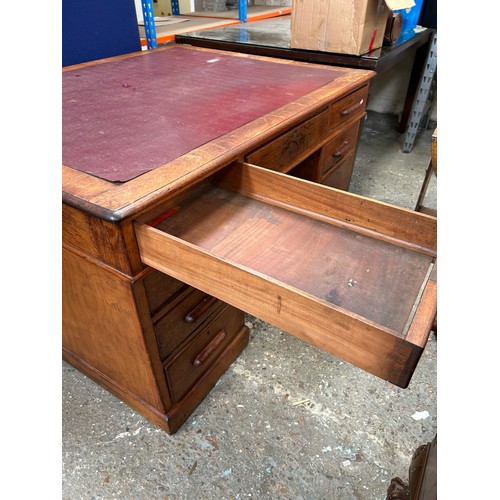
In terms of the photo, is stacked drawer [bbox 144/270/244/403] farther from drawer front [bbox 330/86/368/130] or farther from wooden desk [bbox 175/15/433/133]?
wooden desk [bbox 175/15/433/133]

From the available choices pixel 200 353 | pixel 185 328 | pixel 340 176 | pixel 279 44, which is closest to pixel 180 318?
pixel 185 328

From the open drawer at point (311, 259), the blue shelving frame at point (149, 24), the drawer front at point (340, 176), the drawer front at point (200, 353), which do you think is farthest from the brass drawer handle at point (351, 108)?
the blue shelving frame at point (149, 24)

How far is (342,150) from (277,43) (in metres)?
0.60

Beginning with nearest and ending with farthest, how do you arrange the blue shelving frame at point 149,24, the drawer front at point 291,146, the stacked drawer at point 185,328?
the stacked drawer at point 185,328 → the drawer front at point 291,146 → the blue shelving frame at point 149,24

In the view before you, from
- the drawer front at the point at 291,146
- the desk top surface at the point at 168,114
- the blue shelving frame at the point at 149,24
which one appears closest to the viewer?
the desk top surface at the point at 168,114

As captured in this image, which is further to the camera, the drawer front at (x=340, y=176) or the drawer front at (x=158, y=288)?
the drawer front at (x=340, y=176)

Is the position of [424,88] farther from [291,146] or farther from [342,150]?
[291,146]

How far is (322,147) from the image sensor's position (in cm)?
130

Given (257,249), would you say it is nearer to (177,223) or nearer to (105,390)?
(177,223)

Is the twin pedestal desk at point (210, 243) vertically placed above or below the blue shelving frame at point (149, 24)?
below

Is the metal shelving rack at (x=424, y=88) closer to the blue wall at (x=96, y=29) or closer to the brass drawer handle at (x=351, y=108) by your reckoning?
the brass drawer handle at (x=351, y=108)

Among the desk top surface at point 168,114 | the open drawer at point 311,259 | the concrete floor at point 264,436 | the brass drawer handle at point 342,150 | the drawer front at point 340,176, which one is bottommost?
the concrete floor at point 264,436

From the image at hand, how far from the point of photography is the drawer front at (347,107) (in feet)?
4.18

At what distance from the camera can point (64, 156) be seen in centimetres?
76
